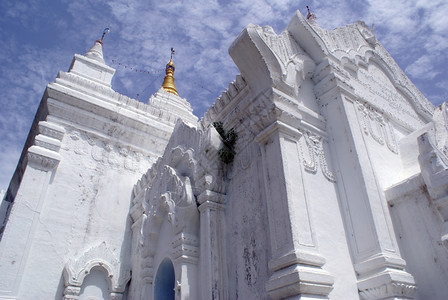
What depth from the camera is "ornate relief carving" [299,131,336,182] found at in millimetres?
5571

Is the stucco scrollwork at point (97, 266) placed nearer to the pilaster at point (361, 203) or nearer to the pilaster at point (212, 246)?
the pilaster at point (212, 246)

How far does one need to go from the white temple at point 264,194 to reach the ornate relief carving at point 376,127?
0.05m

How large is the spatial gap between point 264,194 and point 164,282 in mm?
3500

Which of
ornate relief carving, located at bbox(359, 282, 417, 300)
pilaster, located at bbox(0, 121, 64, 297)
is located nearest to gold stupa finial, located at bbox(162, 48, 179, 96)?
pilaster, located at bbox(0, 121, 64, 297)

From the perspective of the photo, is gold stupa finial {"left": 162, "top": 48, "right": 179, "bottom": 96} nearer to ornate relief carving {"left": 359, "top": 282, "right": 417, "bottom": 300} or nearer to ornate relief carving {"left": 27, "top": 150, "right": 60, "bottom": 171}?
ornate relief carving {"left": 27, "top": 150, "right": 60, "bottom": 171}

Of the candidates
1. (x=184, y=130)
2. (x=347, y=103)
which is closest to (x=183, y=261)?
(x=184, y=130)

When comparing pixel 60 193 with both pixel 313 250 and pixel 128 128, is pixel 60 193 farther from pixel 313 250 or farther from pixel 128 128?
pixel 313 250

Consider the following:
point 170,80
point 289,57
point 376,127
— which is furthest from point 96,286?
point 170,80

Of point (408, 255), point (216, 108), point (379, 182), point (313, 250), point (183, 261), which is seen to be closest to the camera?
point (313, 250)

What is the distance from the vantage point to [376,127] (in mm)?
6863

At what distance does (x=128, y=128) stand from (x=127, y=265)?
165 inches

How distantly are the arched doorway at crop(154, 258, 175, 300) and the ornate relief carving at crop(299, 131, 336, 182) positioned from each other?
11.8 ft

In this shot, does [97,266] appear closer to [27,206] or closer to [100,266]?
[100,266]

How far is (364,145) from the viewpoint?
19.5 feet
